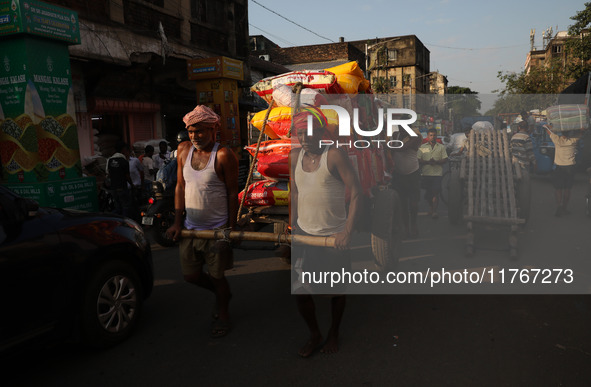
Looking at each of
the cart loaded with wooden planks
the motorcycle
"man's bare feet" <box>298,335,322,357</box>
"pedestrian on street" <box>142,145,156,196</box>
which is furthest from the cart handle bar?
"pedestrian on street" <box>142,145,156,196</box>

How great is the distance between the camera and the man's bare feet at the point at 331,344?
3.60 meters

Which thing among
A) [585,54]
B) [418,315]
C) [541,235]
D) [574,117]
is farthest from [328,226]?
[585,54]

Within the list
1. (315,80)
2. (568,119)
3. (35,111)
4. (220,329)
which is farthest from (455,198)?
(35,111)

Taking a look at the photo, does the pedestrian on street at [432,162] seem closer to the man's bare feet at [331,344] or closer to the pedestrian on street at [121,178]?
the pedestrian on street at [121,178]

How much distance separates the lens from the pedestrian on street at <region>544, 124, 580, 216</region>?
901 centimetres

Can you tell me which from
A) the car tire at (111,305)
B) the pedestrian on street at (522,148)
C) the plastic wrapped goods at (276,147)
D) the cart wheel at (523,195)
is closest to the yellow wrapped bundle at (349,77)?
the plastic wrapped goods at (276,147)

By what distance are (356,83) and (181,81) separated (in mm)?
10400

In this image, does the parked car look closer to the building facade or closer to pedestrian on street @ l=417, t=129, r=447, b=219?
pedestrian on street @ l=417, t=129, r=447, b=219

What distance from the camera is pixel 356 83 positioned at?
5254 mm

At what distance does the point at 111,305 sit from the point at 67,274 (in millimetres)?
538

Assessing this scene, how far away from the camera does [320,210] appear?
3484 millimetres

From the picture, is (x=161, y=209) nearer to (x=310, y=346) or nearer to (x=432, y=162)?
(x=310, y=346)

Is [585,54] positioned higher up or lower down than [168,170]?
higher up

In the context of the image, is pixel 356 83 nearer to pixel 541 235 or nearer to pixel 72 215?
pixel 72 215
